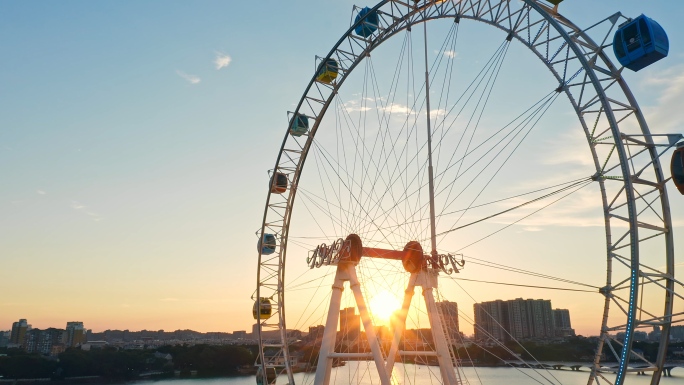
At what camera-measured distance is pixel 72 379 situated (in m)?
93.5

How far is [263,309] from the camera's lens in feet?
92.8

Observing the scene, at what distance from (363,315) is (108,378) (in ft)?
310

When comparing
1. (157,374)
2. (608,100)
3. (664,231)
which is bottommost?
(157,374)

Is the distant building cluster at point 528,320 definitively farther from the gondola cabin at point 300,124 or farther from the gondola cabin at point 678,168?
the gondola cabin at point 678,168

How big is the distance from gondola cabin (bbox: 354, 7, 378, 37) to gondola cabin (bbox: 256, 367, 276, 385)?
1808 cm

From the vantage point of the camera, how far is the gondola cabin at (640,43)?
13.4m

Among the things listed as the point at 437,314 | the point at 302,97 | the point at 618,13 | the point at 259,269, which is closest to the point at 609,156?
the point at 618,13

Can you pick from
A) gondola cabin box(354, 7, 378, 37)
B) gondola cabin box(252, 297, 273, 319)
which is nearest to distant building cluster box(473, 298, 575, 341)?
gondola cabin box(252, 297, 273, 319)

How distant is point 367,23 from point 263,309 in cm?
1576

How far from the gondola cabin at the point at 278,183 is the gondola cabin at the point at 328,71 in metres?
A: 5.74

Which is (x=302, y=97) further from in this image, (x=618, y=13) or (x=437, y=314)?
(x=618, y=13)

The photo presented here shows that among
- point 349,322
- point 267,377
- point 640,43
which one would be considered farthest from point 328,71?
point 267,377

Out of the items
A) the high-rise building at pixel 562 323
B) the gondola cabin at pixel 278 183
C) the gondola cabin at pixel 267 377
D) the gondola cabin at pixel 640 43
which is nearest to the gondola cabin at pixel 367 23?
the gondola cabin at pixel 278 183

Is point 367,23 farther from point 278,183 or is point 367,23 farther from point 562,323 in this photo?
point 562,323
